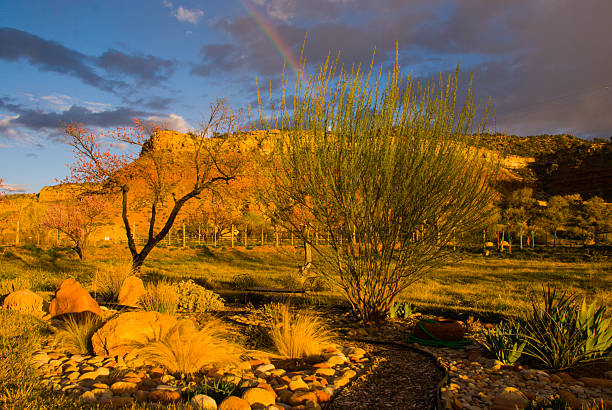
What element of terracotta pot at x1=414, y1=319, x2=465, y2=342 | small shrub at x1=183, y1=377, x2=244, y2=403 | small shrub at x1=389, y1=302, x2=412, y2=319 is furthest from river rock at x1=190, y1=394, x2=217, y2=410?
small shrub at x1=389, y1=302, x2=412, y2=319

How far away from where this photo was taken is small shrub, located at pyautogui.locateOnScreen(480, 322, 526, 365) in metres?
5.22

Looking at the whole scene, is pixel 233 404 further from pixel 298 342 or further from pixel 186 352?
pixel 298 342

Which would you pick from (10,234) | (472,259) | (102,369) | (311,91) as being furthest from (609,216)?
(10,234)

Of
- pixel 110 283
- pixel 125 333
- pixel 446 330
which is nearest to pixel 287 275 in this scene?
pixel 110 283

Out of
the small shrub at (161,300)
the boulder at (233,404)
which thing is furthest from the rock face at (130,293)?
the boulder at (233,404)

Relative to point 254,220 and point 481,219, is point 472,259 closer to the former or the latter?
point 481,219

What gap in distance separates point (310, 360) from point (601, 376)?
375cm

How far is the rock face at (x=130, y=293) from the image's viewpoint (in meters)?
9.33

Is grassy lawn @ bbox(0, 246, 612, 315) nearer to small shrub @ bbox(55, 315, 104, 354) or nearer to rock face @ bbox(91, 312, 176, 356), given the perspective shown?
small shrub @ bbox(55, 315, 104, 354)

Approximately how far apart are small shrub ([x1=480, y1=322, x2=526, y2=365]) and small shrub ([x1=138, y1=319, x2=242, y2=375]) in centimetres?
360

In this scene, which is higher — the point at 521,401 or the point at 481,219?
the point at 481,219

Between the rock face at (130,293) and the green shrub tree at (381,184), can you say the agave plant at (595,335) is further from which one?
the rock face at (130,293)

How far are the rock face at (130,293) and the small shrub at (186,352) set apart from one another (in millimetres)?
4126

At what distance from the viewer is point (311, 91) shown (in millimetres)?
7609
